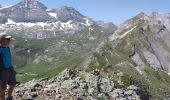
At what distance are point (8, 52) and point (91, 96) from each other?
11515 millimetres

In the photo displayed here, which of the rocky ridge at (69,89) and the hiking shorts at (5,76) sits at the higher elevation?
the hiking shorts at (5,76)

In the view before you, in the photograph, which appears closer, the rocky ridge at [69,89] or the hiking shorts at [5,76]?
the hiking shorts at [5,76]

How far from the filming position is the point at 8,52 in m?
23.1

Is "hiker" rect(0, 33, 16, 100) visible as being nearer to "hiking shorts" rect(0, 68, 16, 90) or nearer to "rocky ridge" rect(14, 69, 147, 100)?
"hiking shorts" rect(0, 68, 16, 90)

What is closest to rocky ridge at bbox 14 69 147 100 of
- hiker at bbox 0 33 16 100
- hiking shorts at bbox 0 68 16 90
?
hiking shorts at bbox 0 68 16 90

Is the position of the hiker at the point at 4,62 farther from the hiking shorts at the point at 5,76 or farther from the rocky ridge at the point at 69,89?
the rocky ridge at the point at 69,89

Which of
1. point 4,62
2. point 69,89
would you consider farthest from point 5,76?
point 69,89

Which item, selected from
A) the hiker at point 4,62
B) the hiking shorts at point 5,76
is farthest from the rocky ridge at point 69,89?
the hiker at point 4,62

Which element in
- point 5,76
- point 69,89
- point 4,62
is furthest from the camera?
point 69,89

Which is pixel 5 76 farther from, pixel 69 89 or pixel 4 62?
pixel 69 89

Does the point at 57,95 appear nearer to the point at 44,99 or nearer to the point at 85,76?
the point at 44,99

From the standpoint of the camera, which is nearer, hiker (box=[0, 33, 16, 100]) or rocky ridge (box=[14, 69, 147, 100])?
hiker (box=[0, 33, 16, 100])

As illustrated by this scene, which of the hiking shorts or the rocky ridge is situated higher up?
the hiking shorts

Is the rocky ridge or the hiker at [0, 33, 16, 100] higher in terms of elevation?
the hiker at [0, 33, 16, 100]
